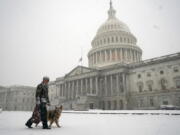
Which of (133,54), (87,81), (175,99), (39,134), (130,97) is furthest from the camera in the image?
(133,54)

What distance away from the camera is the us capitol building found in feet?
172

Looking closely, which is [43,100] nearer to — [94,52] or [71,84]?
[71,84]

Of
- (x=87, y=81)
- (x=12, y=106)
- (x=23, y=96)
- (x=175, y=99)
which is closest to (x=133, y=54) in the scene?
(x=87, y=81)

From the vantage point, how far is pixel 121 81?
61.4 metres

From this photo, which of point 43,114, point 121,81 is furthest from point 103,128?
point 121,81

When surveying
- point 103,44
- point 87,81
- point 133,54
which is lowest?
point 87,81

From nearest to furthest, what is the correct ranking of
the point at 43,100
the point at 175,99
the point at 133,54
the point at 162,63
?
the point at 43,100, the point at 175,99, the point at 162,63, the point at 133,54

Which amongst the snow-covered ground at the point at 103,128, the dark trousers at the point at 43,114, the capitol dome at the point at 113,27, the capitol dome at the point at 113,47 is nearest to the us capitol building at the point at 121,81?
the capitol dome at the point at 113,47

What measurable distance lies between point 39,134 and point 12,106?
106 meters

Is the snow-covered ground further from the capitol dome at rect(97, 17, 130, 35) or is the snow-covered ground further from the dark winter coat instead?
the capitol dome at rect(97, 17, 130, 35)

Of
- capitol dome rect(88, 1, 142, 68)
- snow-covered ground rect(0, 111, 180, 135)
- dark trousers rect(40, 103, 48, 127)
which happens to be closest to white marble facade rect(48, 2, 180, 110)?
capitol dome rect(88, 1, 142, 68)

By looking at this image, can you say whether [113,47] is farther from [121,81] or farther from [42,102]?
[42,102]

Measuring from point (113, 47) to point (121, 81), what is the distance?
21495 mm

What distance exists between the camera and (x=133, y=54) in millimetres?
80250
